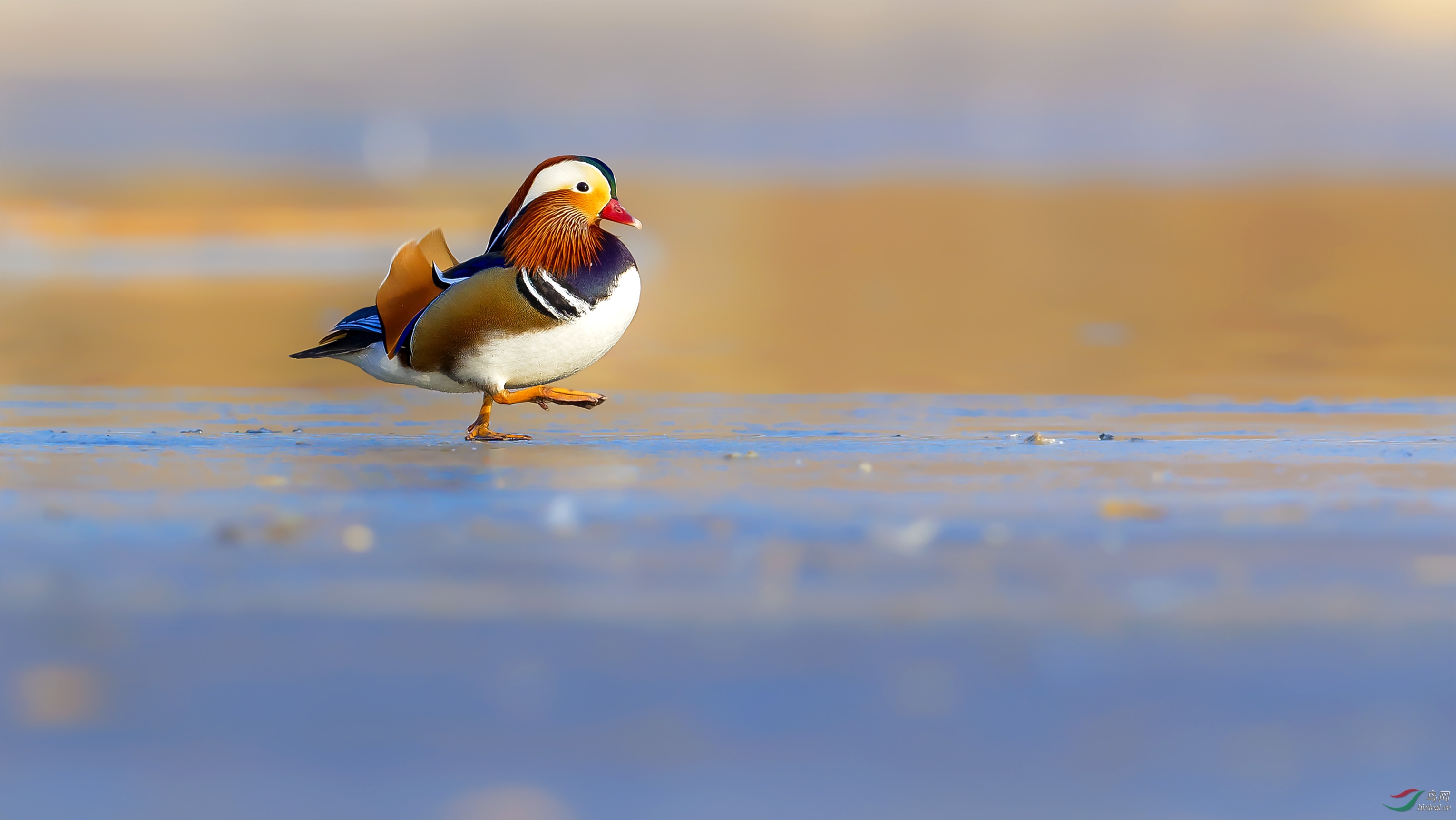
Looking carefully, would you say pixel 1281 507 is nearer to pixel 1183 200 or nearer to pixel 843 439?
pixel 843 439

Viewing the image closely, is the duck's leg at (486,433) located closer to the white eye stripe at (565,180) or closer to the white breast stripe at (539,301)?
the white breast stripe at (539,301)

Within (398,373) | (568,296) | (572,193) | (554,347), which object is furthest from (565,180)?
(398,373)

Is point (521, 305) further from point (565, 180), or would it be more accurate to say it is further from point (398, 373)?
point (398, 373)

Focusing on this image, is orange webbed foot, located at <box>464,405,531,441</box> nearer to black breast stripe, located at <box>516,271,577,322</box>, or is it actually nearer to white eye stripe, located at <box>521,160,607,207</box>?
black breast stripe, located at <box>516,271,577,322</box>

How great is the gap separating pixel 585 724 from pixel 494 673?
36cm

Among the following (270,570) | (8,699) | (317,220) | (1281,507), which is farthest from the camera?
(317,220)

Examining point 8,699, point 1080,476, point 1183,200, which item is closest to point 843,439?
point 1080,476

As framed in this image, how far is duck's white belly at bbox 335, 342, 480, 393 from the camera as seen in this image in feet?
25.4

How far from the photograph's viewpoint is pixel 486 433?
7711 millimetres

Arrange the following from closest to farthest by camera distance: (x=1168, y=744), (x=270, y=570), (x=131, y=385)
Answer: (x=1168, y=744)
(x=270, y=570)
(x=131, y=385)

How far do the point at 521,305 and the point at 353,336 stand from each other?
926mm

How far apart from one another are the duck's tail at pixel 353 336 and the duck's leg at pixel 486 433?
52 cm

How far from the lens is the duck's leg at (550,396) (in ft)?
25.0

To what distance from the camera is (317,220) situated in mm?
27609
